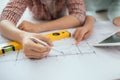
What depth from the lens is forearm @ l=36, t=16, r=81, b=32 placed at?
0.62 meters

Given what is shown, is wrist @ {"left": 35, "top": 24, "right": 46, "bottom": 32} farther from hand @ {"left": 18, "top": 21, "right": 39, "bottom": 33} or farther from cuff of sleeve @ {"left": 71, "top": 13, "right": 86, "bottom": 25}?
cuff of sleeve @ {"left": 71, "top": 13, "right": 86, "bottom": 25}

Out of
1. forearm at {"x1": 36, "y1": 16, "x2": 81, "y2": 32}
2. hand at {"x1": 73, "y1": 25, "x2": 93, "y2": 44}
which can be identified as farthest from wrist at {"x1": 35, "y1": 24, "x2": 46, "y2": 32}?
hand at {"x1": 73, "y1": 25, "x2": 93, "y2": 44}

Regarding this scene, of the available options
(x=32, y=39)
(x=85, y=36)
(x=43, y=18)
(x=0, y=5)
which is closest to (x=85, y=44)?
(x=85, y=36)

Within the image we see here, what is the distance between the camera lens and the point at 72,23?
648 mm

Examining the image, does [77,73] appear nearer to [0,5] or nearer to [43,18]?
[43,18]

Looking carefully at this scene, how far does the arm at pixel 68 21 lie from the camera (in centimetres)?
61

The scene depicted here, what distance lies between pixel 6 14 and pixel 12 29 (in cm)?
8

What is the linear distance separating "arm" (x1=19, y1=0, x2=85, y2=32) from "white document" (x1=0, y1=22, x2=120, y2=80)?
4.1 inches

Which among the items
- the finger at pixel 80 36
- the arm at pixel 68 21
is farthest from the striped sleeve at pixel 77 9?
the finger at pixel 80 36

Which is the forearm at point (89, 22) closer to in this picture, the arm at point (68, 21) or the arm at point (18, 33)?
the arm at point (68, 21)

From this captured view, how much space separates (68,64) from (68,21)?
0.76 ft

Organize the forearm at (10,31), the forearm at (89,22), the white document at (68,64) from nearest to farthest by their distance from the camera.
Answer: the white document at (68,64)
the forearm at (10,31)
the forearm at (89,22)

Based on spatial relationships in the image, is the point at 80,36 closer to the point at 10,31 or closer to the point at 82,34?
the point at 82,34

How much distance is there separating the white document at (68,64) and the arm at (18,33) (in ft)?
0.07
